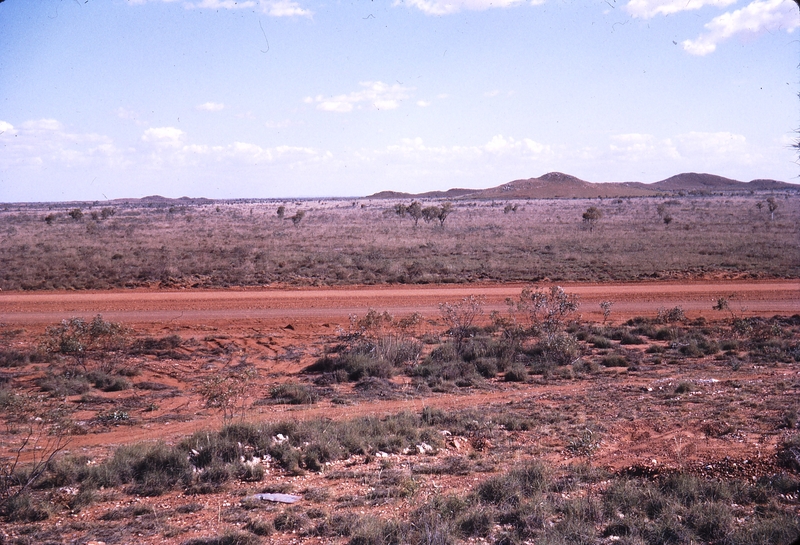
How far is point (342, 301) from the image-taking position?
19156 mm

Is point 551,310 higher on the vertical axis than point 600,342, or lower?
higher

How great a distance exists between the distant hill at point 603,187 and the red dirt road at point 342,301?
129 meters

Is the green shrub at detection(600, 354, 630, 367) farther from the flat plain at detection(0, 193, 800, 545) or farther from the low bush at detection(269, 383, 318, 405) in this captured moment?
the low bush at detection(269, 383, 318, 405)

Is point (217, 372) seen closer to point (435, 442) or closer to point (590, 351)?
point (435, 442)

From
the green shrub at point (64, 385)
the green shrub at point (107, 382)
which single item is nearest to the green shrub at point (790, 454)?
the green shrub at point (107, 382)

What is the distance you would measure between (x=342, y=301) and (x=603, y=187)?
167 metres

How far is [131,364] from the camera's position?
479 inches

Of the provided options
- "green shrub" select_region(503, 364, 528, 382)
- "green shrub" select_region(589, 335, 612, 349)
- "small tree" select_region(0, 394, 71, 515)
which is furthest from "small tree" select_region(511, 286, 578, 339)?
"small tree" select_region(0, 394, 71, 515)

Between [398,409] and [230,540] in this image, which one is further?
[398,409]

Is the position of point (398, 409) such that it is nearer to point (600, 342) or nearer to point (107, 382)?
point (107, 382)

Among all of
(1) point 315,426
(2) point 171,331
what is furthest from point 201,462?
(2) point 171,331

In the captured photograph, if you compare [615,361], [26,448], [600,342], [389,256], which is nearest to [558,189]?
[389,256]

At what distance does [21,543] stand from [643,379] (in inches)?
404

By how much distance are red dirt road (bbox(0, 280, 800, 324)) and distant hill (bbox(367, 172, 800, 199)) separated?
128623 millimetres
